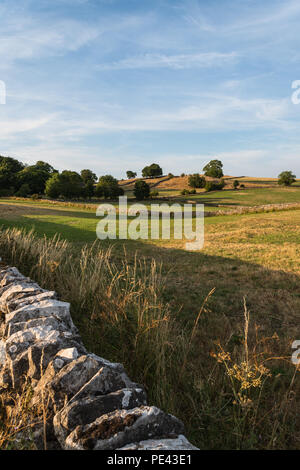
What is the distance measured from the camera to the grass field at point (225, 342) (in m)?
2.64

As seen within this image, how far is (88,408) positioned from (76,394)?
178mm

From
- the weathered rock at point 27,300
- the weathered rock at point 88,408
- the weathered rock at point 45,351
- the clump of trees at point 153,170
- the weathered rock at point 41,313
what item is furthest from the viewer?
the clump of trees at point 153,170

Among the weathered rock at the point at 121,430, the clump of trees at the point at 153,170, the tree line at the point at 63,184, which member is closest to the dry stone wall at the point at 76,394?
the weathered rock at the point at 121,430

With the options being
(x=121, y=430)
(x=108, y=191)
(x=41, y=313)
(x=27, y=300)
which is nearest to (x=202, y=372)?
(x=121, y=430)

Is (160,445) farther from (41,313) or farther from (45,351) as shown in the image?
(41,313)

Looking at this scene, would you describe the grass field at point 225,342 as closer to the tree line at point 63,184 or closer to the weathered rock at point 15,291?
the weathered rock at point 15,291

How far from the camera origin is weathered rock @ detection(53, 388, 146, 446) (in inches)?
75.1

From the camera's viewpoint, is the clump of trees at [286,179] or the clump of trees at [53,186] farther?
the clump of trees at [286,179]

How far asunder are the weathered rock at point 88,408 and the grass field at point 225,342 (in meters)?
0.75

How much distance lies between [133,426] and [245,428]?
4.95 ft

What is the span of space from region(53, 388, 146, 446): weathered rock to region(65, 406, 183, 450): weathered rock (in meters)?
0.09

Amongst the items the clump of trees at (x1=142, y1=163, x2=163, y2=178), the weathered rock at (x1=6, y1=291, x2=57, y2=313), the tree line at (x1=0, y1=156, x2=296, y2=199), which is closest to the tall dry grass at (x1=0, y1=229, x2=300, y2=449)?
the weathered rock at (x1=6, y1=291, x2=57, y2=313)

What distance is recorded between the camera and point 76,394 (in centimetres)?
209

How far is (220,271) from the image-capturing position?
10.1 m
